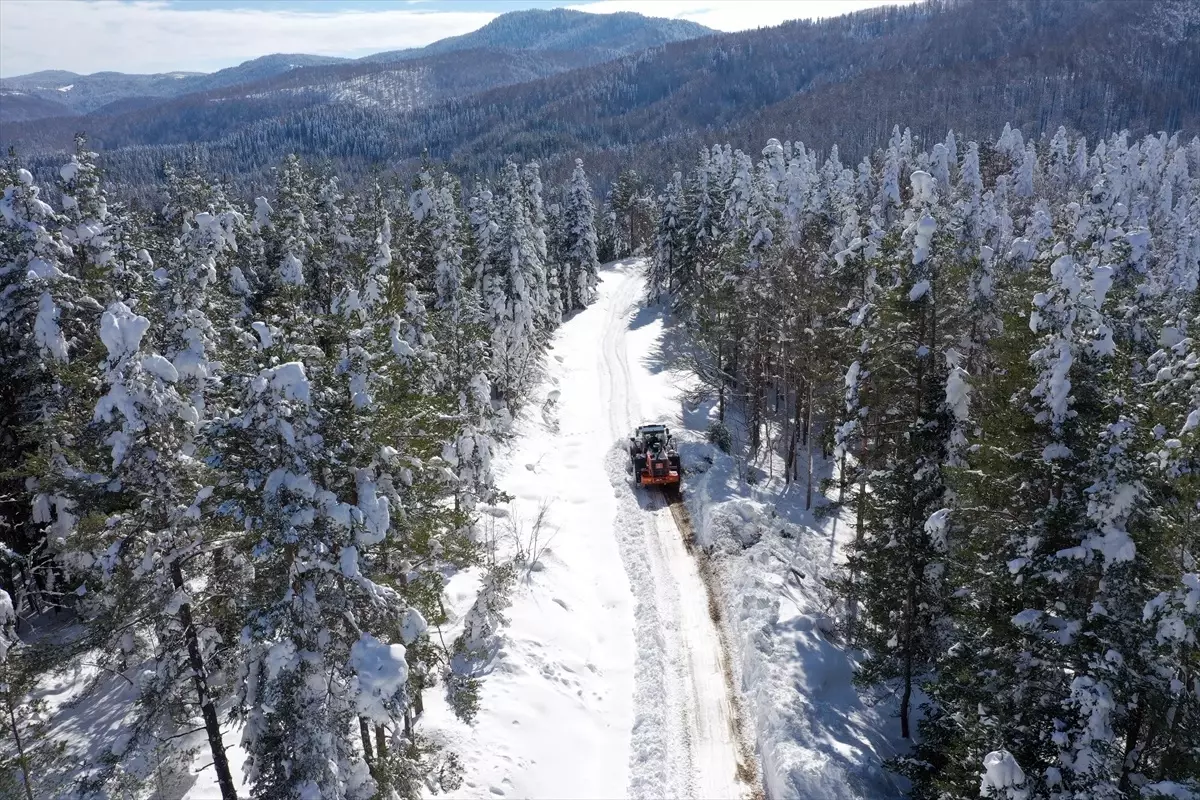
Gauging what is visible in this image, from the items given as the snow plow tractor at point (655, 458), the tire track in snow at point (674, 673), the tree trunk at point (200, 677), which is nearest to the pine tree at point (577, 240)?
the snow plow tractor at point (655, 458)

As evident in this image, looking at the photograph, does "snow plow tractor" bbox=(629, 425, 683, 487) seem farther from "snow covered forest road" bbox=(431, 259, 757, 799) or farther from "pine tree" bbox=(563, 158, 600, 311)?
"pine tree" bbox=(563, 158, 600, 311)

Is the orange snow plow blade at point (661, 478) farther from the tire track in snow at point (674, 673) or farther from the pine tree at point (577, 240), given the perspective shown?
the pine tree at point (577, 240)

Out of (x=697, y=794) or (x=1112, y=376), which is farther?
(x=697, y=794)

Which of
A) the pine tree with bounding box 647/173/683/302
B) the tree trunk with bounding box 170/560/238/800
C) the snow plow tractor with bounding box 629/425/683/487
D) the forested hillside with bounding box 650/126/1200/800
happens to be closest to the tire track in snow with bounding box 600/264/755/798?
the snow plow tractor with bounding box 629/425/683/487

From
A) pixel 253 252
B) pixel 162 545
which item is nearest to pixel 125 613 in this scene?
pixel 162 545

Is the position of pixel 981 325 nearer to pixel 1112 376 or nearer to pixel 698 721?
pixel 1112 376

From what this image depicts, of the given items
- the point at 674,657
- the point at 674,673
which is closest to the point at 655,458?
the point at 674,657
